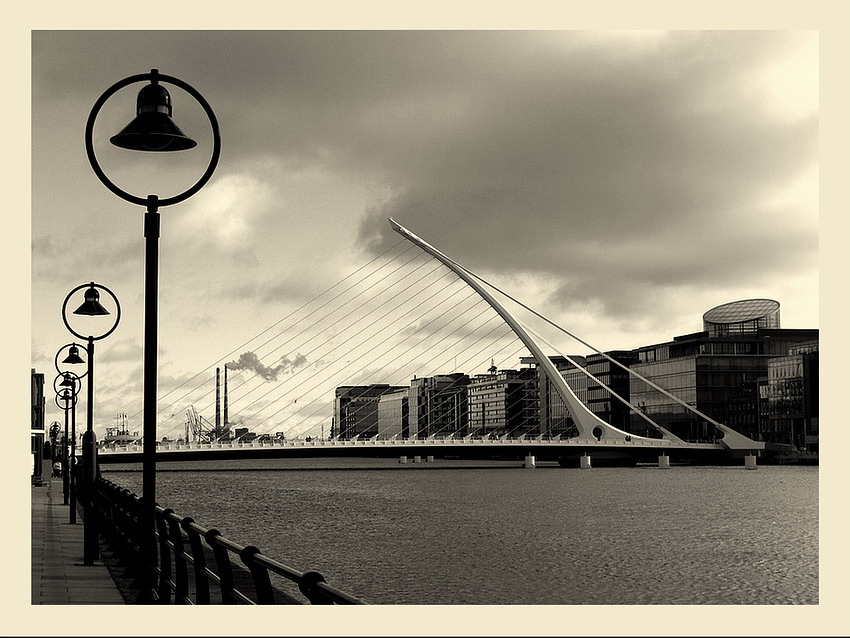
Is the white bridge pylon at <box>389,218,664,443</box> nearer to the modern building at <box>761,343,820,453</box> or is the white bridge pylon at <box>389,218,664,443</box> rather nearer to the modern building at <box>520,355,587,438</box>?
the modern building at <box>761,343,820,453</box>

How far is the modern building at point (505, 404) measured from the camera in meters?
163

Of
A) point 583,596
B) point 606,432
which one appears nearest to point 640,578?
point 583,596

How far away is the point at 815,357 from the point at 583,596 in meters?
89.6

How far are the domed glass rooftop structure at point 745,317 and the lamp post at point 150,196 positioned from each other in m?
133

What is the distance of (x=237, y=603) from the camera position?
7.86 meters

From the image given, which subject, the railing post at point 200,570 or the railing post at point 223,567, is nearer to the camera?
the railing post at point 223,567

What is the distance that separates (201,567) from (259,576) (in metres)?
1.92

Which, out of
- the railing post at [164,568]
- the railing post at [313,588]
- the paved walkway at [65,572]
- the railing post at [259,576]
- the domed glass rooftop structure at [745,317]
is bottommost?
the paved walkway at [65,572]

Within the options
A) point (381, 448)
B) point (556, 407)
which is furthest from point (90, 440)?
point (556, 407)

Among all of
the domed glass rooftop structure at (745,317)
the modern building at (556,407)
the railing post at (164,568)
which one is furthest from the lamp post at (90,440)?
the modern building at (556,407)

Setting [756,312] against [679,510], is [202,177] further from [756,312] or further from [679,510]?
[756,312]

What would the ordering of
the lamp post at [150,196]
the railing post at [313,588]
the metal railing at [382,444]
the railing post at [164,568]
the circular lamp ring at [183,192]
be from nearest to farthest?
1. the railing post at [313,588]
2. the circular lamp ring at [183,192]
3. the lamp post at [150,196]
4. the railing post at [164,568]
5. the metal railing at [382,444]

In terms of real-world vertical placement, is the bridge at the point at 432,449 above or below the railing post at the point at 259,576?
below

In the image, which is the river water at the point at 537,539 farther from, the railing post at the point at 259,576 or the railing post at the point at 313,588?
the railing post at the point at 313,588
